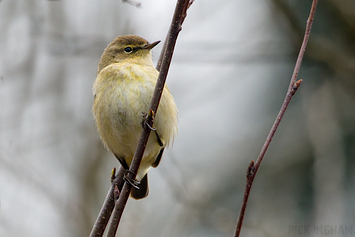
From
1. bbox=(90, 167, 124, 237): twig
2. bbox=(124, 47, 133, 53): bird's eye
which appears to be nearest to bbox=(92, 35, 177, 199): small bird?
bbox=(124, 47, 133, 53): bird's eye

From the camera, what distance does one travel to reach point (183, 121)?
362 inches

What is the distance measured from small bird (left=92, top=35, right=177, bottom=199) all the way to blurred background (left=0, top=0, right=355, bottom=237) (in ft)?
5.37

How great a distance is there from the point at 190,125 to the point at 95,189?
3150 millimetres

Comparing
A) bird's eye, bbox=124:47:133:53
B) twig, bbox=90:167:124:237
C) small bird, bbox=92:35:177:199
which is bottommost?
twig, bbox=90:167:124:237

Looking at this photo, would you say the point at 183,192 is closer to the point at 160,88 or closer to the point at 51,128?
the point at 51,128

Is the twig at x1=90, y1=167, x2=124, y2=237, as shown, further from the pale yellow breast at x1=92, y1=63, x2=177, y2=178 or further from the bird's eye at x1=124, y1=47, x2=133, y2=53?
the bird's eye at x1=124, y1=47, x2=133, y2=53

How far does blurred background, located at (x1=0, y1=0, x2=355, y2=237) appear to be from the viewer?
554cm

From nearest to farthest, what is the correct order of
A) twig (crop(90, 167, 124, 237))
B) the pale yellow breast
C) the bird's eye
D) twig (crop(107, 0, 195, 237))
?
→ 1. twig (crop(107, 0, 195, 237))
2. twig (crop(90, 167, 124, 237))
3. the pale yellow breast
4. the bird's eye

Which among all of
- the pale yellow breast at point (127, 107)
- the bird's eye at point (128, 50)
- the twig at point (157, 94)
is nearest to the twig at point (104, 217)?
the twig at point (157, 94)

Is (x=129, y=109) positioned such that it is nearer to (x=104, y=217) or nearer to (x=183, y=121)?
(x=104, y=217)

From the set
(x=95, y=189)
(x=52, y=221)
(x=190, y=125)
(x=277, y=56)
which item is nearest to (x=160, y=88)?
(x=277, y=56)

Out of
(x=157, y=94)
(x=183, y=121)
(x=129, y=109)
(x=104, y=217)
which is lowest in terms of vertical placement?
(x=104, y=217)

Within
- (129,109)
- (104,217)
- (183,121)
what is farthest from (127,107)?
(183,121)

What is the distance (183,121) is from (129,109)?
222 inches
